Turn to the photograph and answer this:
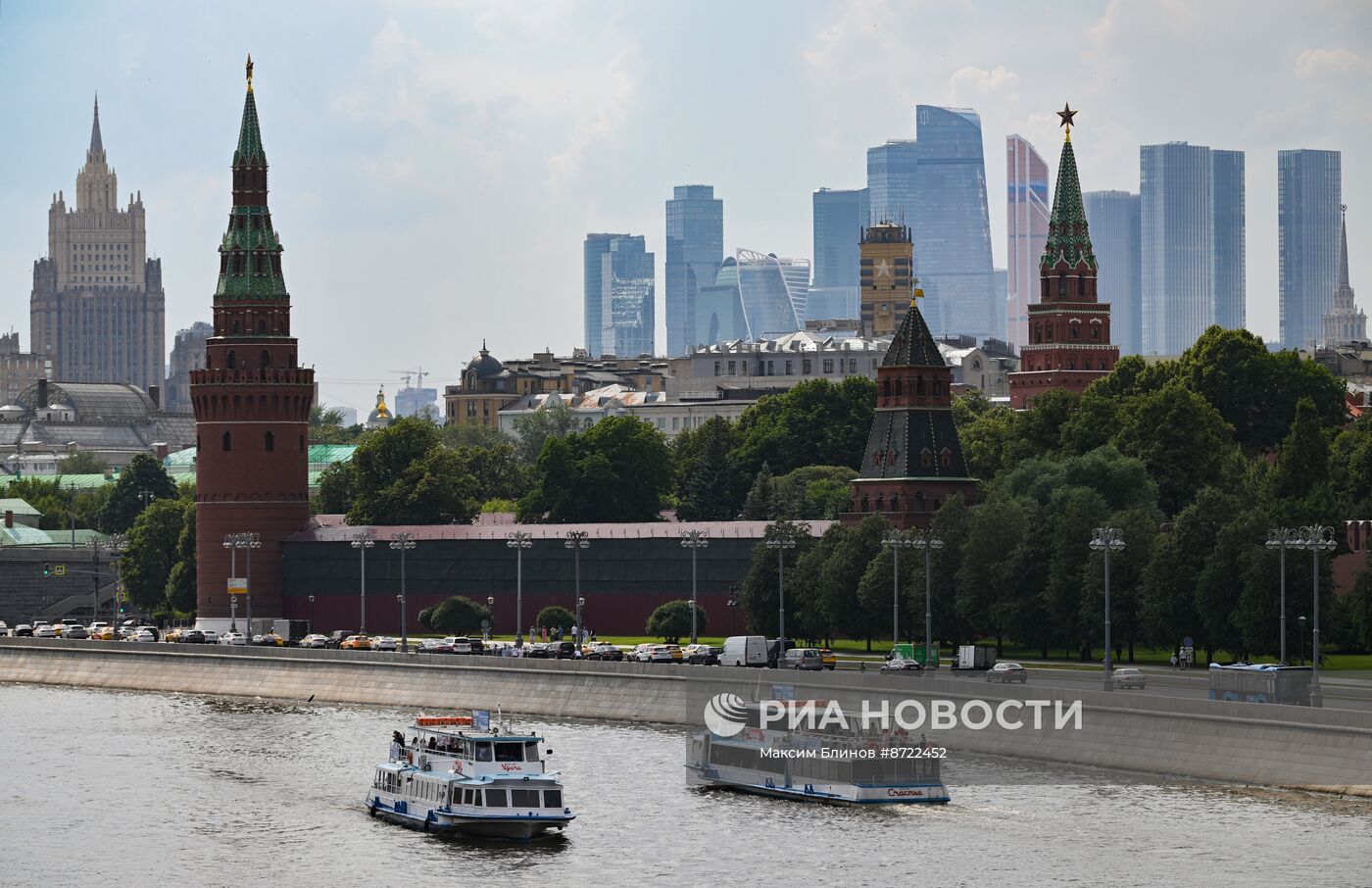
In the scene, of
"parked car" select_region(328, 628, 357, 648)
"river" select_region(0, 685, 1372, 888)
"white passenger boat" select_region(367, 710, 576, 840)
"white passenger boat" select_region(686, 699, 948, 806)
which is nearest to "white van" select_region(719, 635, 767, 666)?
"river" select_region(0, 685, 1372, 888)

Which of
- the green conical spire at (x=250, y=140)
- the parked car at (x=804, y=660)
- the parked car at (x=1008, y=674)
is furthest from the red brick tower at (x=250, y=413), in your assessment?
the parked car at (x=1008, y=674)

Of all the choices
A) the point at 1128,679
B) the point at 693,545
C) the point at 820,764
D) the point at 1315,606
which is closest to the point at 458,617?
the point at 693,545

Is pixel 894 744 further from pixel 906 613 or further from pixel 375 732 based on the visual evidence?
pixel 906 613

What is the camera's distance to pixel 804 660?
12169 centimetres

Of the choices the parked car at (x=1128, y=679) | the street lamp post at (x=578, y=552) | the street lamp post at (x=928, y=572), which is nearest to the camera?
the parked car at (x=1128, y=679)

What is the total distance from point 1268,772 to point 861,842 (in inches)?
568

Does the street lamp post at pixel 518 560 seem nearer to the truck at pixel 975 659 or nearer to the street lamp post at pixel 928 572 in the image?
the street lamp post at pixel 928 572

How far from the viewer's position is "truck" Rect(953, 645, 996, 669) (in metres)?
120

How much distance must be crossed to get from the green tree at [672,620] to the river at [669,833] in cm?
4480

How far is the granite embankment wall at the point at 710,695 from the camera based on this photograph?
91188 mm

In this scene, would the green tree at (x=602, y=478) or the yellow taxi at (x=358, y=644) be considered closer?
the yellow taxi at (x=358, y=644)

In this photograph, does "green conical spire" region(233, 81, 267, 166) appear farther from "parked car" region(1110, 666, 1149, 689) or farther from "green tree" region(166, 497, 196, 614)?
"parked car" region(1110, 666, 1149, 689)

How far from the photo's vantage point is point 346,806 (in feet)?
316

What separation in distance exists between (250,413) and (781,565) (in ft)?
175
